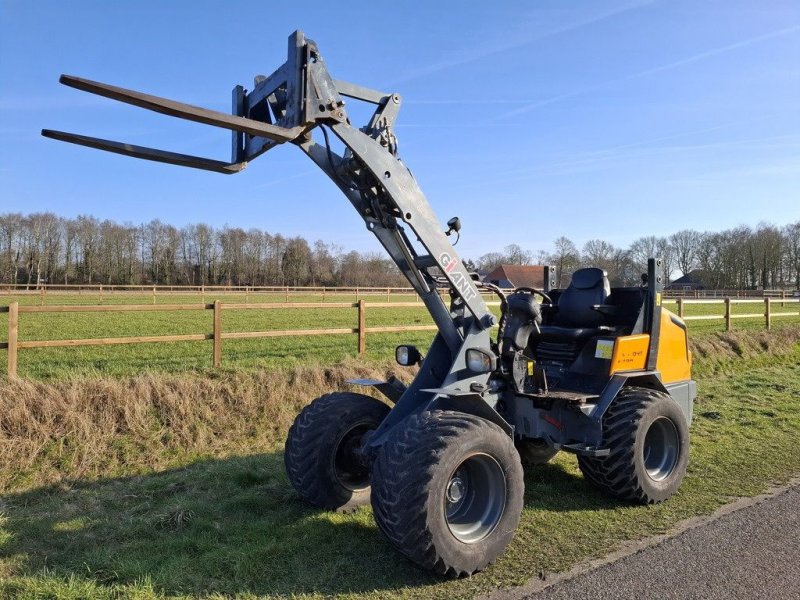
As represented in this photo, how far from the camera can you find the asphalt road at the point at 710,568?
11.8 feet

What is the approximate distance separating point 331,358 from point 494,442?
709 cm

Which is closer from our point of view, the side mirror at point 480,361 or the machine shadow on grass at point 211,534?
the machine shadow on grass at point 211,534

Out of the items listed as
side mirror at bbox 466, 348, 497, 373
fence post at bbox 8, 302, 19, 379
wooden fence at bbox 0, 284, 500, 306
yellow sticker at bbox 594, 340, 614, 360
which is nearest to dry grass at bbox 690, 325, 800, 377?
yellow sticker at bbox 594, 340, 614, 360

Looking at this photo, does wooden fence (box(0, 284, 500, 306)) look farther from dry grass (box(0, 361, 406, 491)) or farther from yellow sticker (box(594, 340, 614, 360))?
yellow sticker (box(594, 340, 614, 360))

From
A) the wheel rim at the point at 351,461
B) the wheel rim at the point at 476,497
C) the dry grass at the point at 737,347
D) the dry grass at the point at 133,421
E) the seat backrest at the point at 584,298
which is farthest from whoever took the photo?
the dry grass at the point at 737,347

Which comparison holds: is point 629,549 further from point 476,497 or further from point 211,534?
point 211,534

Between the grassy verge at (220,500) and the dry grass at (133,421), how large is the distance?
0.06 feet

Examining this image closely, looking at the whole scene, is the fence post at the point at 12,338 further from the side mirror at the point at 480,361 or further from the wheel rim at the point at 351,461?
the side mirror at the point at 480,361

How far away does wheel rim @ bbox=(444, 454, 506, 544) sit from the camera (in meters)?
4.06

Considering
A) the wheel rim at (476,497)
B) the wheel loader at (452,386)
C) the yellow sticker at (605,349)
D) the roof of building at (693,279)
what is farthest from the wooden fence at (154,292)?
the roof of building at (693,279)

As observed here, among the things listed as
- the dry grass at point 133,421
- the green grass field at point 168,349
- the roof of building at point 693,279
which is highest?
the roof of building at point 693,279

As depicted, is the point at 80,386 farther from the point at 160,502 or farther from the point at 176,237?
the point at 176,237

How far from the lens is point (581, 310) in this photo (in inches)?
235

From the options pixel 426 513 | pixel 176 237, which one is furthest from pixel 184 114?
pixel 176 237
